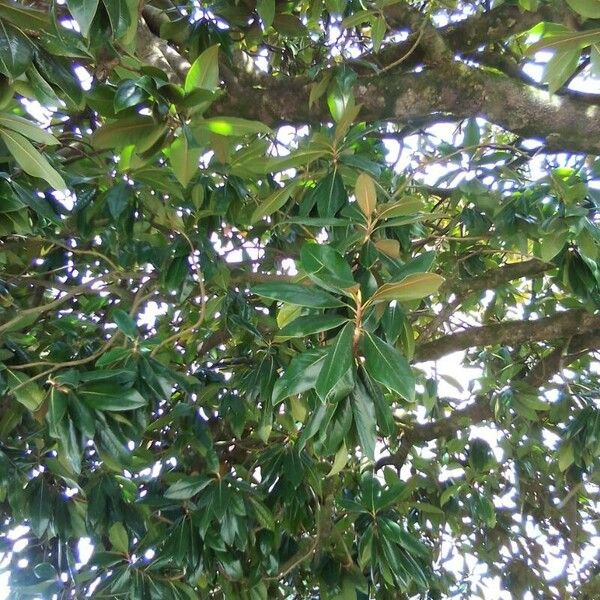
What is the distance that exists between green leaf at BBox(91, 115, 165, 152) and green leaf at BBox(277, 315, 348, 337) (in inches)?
16.5

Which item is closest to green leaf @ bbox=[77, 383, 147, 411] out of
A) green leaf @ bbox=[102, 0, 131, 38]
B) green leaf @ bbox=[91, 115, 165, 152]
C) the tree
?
the tree

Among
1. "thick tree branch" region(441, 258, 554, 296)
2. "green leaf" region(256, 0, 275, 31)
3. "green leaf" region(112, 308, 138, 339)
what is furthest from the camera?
"thick tree branch" region(441, 258, 554, 296)

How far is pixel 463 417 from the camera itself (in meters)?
2.41

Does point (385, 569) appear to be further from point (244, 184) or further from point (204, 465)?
point (244, 184)

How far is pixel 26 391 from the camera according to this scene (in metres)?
1.52

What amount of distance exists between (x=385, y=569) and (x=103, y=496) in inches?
30.4

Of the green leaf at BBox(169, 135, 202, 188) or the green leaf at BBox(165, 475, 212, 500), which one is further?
the green leaf at BBox(165, 475, 212, 500)

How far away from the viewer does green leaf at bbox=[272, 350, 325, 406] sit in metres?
1.10

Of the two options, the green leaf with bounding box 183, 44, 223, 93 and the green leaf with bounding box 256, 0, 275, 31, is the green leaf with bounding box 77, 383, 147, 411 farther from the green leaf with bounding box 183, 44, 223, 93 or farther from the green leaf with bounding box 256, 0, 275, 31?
the green leaf with bounding box 256, 0, 275, 31

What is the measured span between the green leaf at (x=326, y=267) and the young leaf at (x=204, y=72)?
34cm

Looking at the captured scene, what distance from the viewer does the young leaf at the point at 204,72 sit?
115 centimetres

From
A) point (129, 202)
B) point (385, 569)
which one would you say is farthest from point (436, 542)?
point (129, 202)

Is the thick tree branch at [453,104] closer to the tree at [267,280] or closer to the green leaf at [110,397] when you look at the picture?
the tree at [267,280]

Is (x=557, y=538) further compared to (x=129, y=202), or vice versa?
(x=557, y=538)
